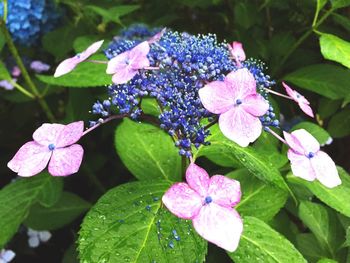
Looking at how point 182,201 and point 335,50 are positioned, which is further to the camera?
point 335,50

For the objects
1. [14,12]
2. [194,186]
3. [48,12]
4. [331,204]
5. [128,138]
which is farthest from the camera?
[48,12]

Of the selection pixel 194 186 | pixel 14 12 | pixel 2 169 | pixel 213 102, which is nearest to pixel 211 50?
pixel 213 102

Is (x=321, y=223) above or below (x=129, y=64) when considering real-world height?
below

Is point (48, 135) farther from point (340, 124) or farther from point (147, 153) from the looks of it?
point (340, 124)

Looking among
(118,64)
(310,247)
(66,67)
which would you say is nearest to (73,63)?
(66,67)

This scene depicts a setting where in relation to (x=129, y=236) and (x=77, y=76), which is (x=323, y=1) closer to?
(x=77, y=76)

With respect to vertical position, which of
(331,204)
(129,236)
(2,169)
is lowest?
(2,169)
